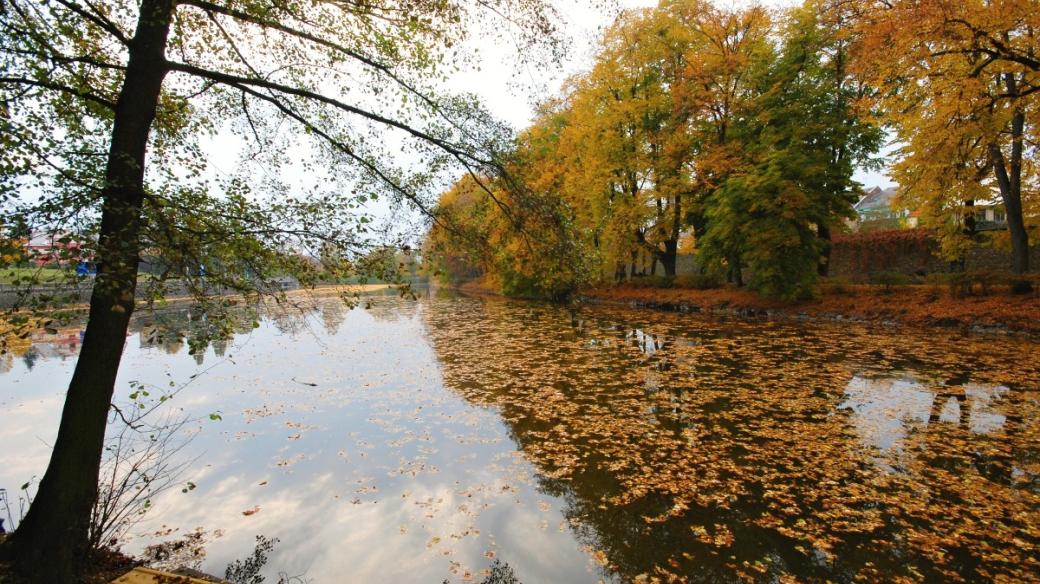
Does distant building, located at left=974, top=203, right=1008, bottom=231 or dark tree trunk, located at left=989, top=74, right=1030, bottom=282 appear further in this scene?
distant building, located at left=974, top=203, right=1008, bottom=231

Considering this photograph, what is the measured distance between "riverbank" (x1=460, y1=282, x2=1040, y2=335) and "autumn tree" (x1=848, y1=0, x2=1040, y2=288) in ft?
7.63

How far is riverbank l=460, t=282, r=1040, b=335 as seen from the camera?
40.3 ft

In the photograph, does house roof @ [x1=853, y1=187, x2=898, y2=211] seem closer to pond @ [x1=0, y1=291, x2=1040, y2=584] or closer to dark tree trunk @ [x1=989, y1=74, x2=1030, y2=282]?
dark tree trunk @ [x1=989, y1=74, x2=1030, y2=282]

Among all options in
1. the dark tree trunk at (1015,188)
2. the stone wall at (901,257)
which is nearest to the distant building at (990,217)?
the dark tree trunk at (1015,188)

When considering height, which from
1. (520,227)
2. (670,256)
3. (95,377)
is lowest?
(95,377)

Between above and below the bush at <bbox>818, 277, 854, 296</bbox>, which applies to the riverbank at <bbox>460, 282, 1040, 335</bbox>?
below

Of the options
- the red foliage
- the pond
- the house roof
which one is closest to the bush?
the pond

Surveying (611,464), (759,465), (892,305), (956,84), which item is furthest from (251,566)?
(892,305)

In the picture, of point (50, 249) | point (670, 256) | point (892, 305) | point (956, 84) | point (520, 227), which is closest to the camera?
point (50, 249)

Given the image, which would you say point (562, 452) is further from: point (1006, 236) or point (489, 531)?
point (1006, 236)

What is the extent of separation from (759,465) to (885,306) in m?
13.6

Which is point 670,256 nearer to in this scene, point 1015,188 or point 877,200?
point 1015,188

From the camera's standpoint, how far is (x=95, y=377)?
318 centimetres

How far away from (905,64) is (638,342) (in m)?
9.68
